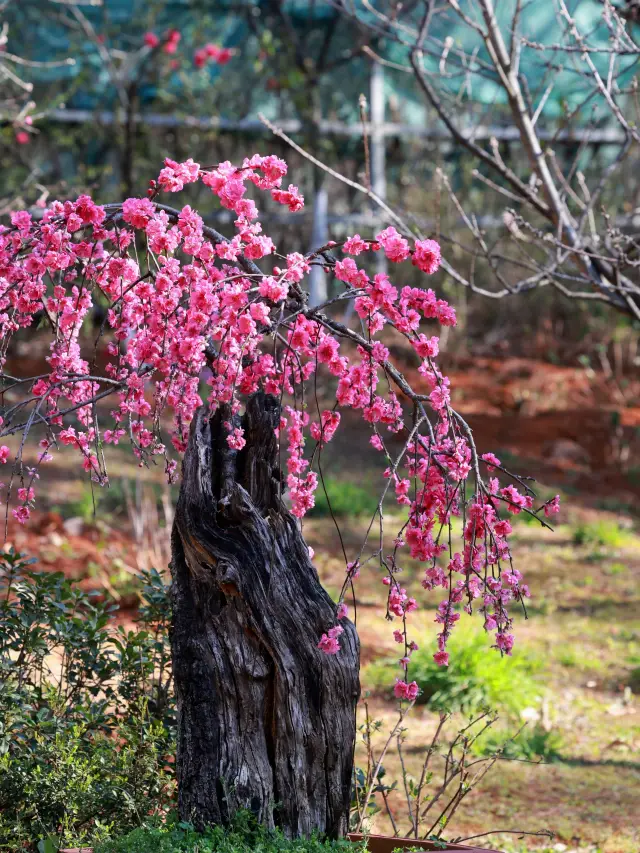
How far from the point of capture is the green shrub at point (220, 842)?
219 cm

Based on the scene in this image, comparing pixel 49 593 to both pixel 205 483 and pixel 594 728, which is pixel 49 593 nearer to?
pixel 205 483

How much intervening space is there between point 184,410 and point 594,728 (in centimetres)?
294

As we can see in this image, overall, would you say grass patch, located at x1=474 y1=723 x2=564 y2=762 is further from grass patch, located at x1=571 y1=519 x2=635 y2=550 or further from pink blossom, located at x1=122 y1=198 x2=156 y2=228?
grass patch, located at x1=571 y1=519 x2=635 y2=550

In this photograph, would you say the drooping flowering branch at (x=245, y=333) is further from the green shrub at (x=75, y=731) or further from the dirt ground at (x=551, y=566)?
the dirt ground at (x=551, y=566)

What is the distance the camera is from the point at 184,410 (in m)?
2.72

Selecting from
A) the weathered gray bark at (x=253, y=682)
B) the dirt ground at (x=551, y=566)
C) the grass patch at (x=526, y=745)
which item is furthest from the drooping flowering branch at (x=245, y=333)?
the grass patch at (x=526, y=745)

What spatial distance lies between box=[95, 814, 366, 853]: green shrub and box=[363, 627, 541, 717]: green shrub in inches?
93.3

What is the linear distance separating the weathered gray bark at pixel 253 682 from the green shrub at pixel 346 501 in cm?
460

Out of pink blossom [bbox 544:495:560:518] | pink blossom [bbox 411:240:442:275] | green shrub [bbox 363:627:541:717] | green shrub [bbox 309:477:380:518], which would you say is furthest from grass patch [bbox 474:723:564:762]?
green shrub [bbox 309:477:380:518]

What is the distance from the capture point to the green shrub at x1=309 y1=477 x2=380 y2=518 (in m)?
7.25

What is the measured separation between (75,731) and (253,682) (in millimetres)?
557

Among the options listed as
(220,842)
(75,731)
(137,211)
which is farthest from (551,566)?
(137,211)

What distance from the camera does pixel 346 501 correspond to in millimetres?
7285

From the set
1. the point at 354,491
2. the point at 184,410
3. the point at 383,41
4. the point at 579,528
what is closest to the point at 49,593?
the point at 184,410
